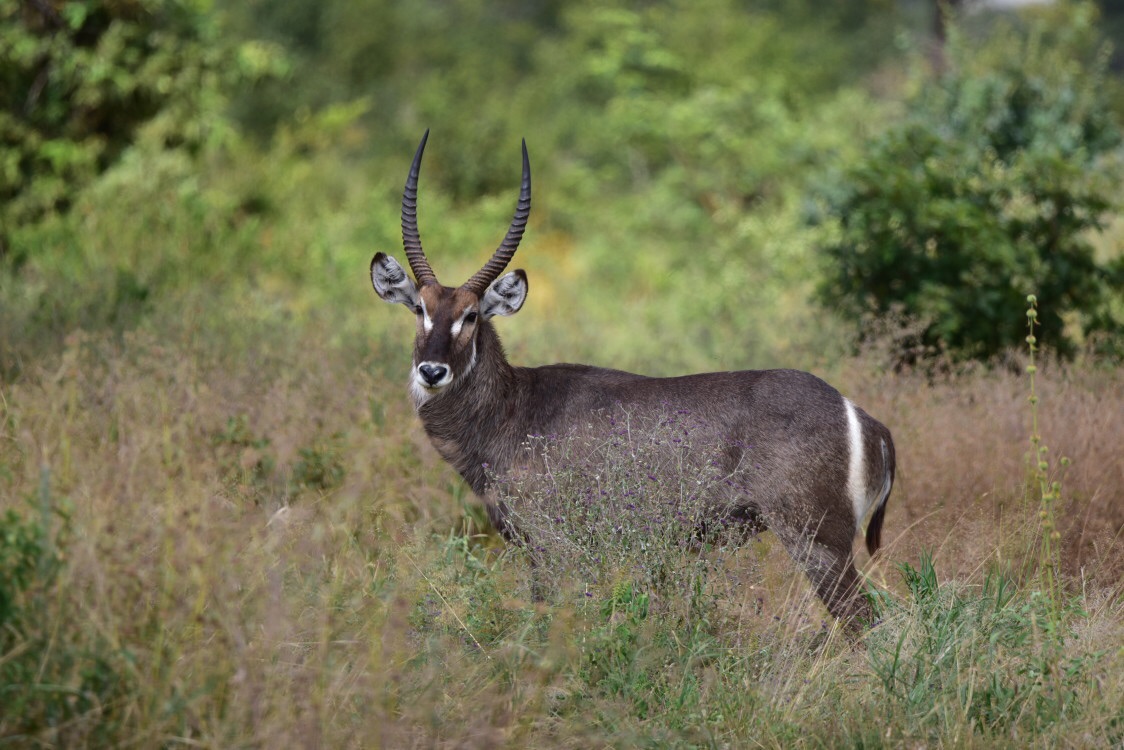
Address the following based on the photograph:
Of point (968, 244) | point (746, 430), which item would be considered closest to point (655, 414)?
point (746, 430)

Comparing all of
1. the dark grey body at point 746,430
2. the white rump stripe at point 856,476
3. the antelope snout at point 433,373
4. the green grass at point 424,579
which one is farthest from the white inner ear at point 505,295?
the white rump stripe at point 856,476

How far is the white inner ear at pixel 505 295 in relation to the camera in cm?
541

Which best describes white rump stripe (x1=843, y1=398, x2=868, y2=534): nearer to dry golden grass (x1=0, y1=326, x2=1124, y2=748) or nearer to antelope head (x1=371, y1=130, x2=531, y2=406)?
dry golden grass (x1=0, y1=326, x2=1124, y2=748)

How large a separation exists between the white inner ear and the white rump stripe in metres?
1.56

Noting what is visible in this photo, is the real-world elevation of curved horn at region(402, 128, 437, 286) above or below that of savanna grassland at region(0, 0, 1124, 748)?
above

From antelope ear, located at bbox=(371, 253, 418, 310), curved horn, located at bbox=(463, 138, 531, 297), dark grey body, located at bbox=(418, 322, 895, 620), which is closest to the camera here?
dark grey body, located at bbox=(418, 322, 895, 620)

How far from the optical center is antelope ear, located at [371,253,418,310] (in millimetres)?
5508

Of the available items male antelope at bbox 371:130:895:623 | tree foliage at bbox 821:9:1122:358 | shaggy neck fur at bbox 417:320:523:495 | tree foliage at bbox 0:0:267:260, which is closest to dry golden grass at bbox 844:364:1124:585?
male antelope at bbox 371:130:895:623

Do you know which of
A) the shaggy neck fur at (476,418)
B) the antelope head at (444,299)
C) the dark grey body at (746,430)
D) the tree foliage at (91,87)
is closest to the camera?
the dark grey body at (746,430)

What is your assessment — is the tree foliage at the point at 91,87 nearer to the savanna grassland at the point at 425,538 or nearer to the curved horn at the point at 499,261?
the savanna grassland at the point at 425,538

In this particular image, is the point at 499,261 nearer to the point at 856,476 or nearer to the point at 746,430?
the point at 746,430

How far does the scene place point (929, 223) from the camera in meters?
7.89

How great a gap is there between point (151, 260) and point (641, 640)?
24.1ft

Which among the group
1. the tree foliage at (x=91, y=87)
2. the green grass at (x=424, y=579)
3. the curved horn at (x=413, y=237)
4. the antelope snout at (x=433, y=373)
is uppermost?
the tree foliage at (x=91, y=87)
